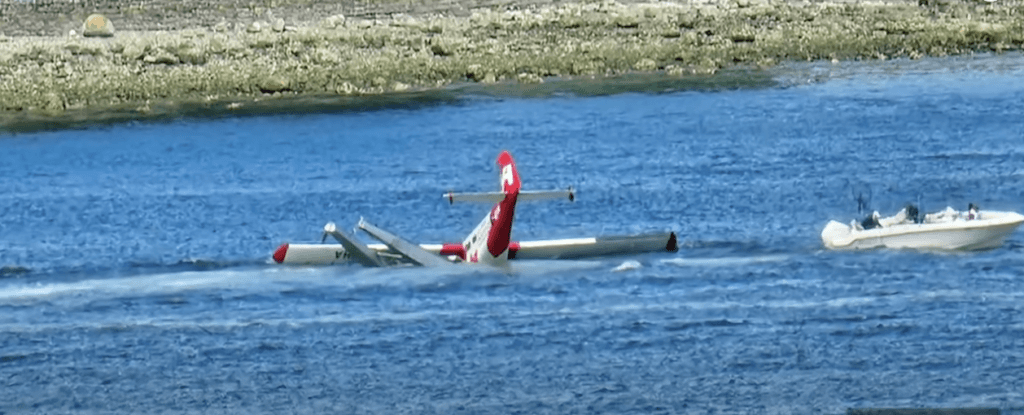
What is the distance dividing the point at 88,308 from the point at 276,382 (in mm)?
10153

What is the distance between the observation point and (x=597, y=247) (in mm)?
51375

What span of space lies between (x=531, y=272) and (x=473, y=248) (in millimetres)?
1577

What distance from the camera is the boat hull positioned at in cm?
4922

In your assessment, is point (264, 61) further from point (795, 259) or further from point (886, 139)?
point (795, 259)

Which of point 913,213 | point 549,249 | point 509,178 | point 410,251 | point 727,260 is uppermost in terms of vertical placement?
point 509,178

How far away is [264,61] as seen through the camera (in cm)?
9550

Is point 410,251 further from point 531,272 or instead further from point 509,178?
point 509,178

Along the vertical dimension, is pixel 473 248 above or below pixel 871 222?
below

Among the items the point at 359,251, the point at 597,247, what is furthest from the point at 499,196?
the point at 359,251

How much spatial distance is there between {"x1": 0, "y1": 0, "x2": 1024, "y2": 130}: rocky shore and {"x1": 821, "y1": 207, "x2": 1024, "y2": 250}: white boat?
39600mm

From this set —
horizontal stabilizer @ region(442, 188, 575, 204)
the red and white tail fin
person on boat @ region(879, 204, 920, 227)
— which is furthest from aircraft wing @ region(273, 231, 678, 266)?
person on boat @ region(879, 204, 920, 227)

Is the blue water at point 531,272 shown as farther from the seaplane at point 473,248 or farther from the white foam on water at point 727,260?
the seaplane at point 473,248

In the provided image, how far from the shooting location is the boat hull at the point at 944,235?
49219mm

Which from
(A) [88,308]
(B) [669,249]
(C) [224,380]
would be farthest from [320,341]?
(B) [669,249]
